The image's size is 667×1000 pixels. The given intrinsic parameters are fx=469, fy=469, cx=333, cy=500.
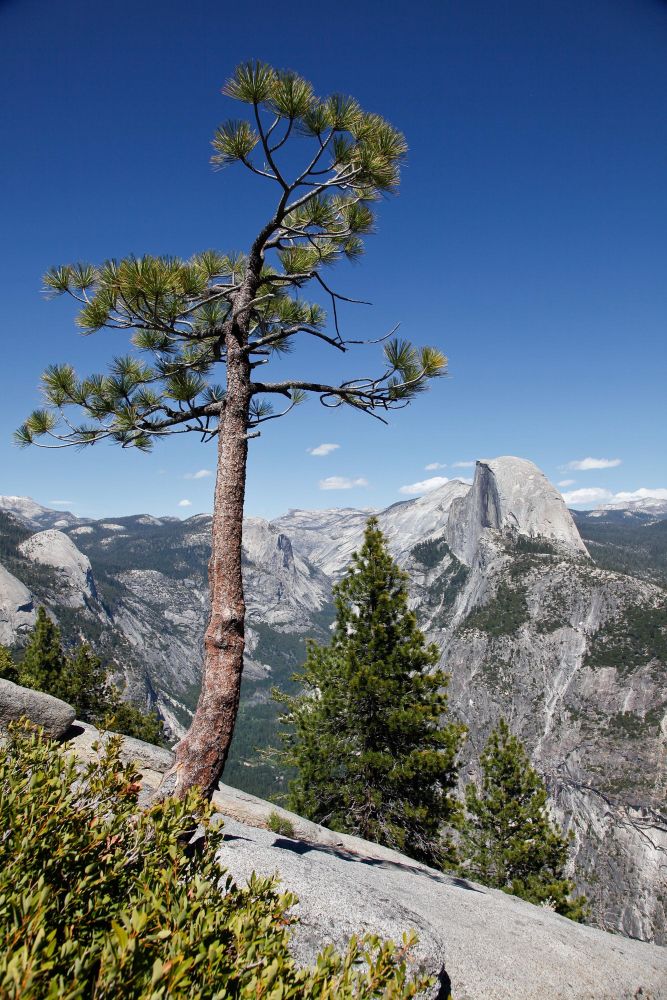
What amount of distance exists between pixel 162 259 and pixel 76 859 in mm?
5917

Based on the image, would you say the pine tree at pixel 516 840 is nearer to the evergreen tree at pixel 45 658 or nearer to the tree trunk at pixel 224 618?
the tree trunk at pixel 224 618

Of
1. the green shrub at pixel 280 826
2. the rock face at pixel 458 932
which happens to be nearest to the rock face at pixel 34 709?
the rock face at pixel 458 932

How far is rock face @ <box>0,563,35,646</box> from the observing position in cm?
13675

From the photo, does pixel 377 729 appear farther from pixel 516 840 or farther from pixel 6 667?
pixel 6 667

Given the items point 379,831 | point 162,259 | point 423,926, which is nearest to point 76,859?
point 423,926

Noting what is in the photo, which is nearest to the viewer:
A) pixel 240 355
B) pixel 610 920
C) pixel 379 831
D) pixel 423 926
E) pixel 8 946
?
pixel 8 946

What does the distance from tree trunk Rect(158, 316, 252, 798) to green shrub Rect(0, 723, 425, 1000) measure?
1.83 meters

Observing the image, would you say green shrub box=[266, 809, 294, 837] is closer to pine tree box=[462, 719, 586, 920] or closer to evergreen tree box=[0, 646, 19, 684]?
pine tree box=[462, 719, 586, 920]

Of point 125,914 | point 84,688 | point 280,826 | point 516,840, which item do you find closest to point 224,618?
point 125,914

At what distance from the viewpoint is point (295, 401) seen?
7480 millimetres

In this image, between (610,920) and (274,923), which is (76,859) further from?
(610,920)

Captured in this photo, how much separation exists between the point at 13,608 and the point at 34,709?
538 ft

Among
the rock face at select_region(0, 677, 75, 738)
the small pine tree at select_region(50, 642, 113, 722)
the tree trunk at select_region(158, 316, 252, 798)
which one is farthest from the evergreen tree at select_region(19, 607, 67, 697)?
the tree trunk at select_region(158, 316, 252, 798)

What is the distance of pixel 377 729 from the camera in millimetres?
15336
